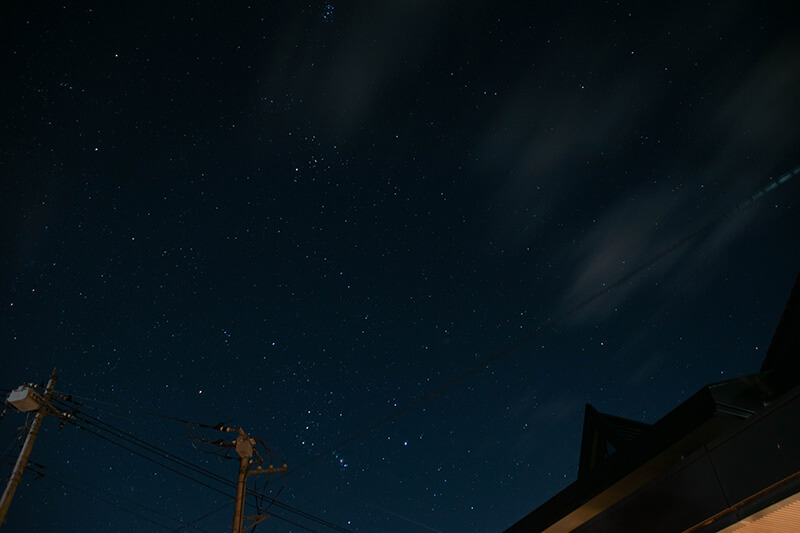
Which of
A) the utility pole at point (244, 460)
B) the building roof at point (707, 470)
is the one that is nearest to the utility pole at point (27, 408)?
the utility pole at point (244, 460)

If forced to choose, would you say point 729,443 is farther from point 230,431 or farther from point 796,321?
point 230,431

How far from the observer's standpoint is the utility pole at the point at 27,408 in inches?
408

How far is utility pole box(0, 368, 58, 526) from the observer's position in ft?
34.0

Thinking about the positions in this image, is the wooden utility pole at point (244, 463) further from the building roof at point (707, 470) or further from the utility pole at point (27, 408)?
the building roof at point (707, 470)

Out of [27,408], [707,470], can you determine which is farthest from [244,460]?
[707,470]

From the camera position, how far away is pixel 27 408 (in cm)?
1159

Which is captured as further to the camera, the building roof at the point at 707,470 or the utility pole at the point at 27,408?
the utility pole at the point at 27,408

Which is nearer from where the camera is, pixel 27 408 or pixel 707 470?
pixel 707 470

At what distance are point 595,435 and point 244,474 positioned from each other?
8.60 meters

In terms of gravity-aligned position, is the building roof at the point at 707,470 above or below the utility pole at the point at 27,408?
below

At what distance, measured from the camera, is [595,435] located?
8.48 meters

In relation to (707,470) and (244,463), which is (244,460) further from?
(707,470)

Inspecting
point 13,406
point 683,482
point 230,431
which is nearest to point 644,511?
Answer: point 683,482

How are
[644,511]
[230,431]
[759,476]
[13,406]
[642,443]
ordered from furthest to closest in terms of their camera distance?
[230,431], [13,406], [642,443], [644,511], [759,476]
